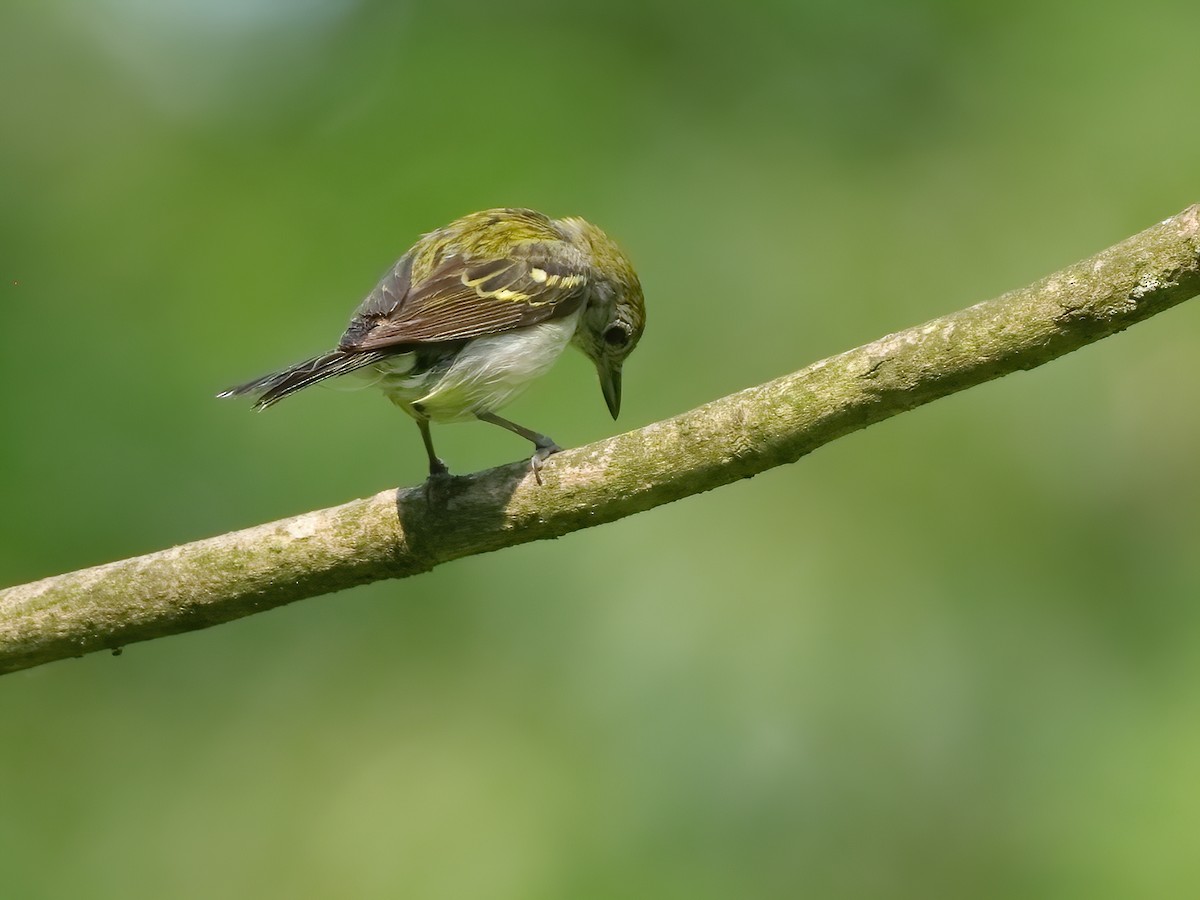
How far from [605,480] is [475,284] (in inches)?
54.4

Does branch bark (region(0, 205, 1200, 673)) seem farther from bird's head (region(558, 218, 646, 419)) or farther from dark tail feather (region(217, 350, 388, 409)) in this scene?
bird's head (region(558, 218, 646, 419))

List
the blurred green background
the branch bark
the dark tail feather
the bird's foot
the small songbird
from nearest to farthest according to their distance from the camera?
1. the branch bark
2. the bird's foot
3. the dark tail feather
4. the small songbird
5. the blurred green background

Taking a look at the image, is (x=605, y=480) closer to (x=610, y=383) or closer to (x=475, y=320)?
(x=475, y=320)

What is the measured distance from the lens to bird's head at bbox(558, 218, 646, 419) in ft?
18.3

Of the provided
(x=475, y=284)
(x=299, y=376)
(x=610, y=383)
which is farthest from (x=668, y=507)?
(x=299, y=376)

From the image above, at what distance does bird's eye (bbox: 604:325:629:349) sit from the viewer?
5645mm

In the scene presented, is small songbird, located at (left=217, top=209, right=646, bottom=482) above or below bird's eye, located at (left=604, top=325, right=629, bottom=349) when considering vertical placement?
above

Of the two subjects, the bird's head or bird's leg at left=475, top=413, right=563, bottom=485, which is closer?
bird's leg at left=475, top=413, right=563, bottom=485

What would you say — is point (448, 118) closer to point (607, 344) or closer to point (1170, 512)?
point (607, 344)

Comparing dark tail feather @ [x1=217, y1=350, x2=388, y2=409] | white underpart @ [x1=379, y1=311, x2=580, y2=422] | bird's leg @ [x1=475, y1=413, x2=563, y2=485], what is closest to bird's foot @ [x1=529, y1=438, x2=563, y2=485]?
bird's leg @ [x1=475, y1=413, x2=563, y2=485]

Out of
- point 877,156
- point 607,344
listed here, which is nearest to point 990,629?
point 607,344

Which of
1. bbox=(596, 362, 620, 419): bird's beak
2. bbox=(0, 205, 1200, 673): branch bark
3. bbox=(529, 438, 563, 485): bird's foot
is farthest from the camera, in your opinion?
bbox=(596, 362, 620, 419): bird's beak

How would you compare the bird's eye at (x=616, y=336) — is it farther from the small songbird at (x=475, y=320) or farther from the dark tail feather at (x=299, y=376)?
the dark tail feather at (x=299, y=376)

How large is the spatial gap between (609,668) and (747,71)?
4995 millimetres
